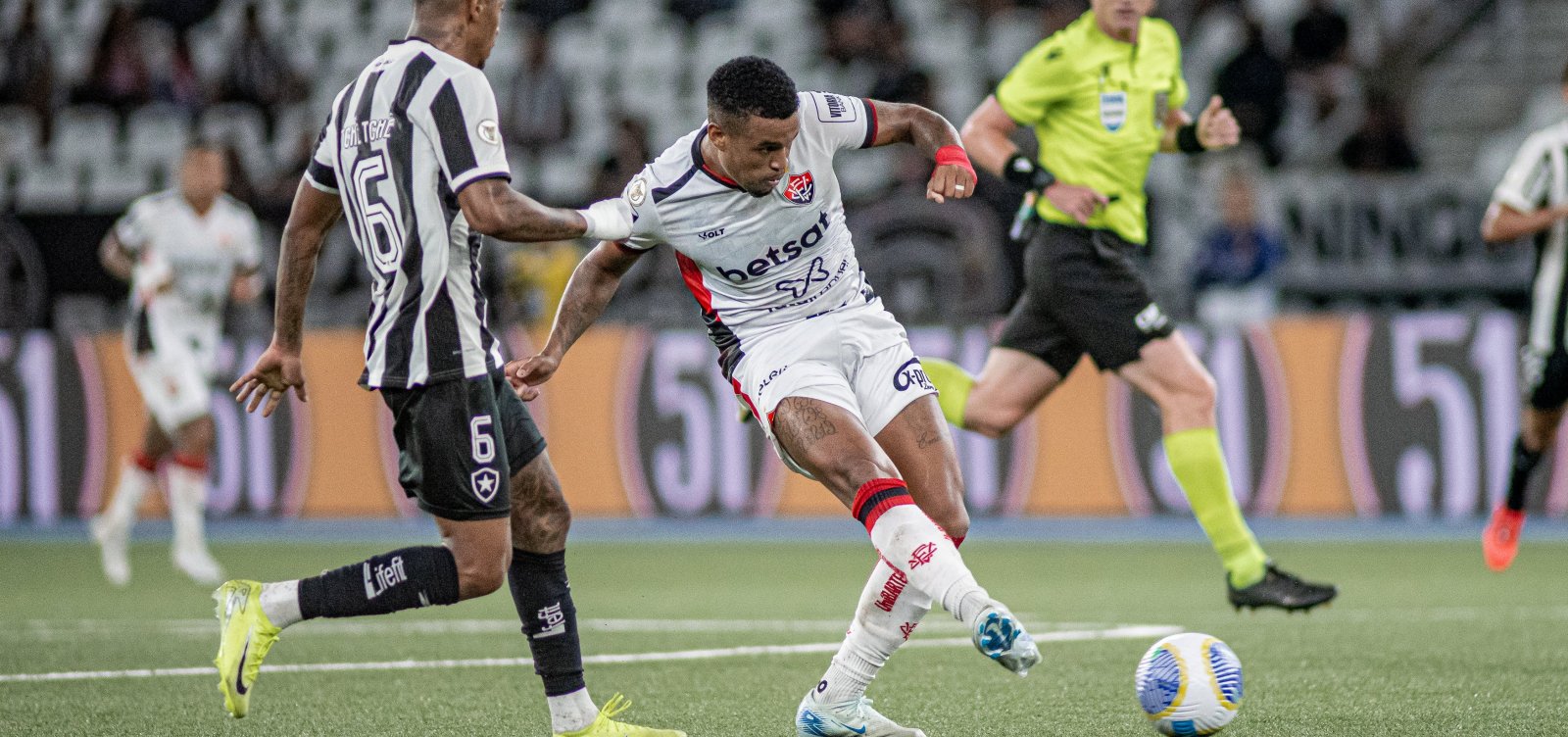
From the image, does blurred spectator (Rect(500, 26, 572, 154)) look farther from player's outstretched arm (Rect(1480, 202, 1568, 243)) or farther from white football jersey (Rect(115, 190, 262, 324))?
player's outstretched arm (Rect(1480, 202, 1568, 243))

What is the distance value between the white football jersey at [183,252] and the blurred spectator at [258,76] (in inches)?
266

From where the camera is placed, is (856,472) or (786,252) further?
(786,252)

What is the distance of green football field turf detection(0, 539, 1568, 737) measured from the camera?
214 inches

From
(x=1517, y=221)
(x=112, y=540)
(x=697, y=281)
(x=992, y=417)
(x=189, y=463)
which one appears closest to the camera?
(x=697, y=281)

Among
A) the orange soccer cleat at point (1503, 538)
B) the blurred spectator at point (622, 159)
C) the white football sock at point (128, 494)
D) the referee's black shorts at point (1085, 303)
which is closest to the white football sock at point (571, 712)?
the referee's black shorts at point (1085, 303)

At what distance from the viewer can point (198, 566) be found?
34.4 feet

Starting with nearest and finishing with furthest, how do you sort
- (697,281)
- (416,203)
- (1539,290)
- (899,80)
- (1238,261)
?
(416,203) → (697,281) → (1539,290) → (1238,261) → (899,80)

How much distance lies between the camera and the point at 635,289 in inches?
601

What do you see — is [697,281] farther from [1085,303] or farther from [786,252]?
[1085,303]

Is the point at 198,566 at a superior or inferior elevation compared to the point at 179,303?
inferior

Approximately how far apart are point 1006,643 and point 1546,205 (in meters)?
5.29

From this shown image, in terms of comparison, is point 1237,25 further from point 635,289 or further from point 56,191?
point 56,191

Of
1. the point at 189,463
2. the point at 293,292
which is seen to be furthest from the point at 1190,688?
the point at 189,463

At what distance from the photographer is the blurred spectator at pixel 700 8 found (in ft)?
59.9
